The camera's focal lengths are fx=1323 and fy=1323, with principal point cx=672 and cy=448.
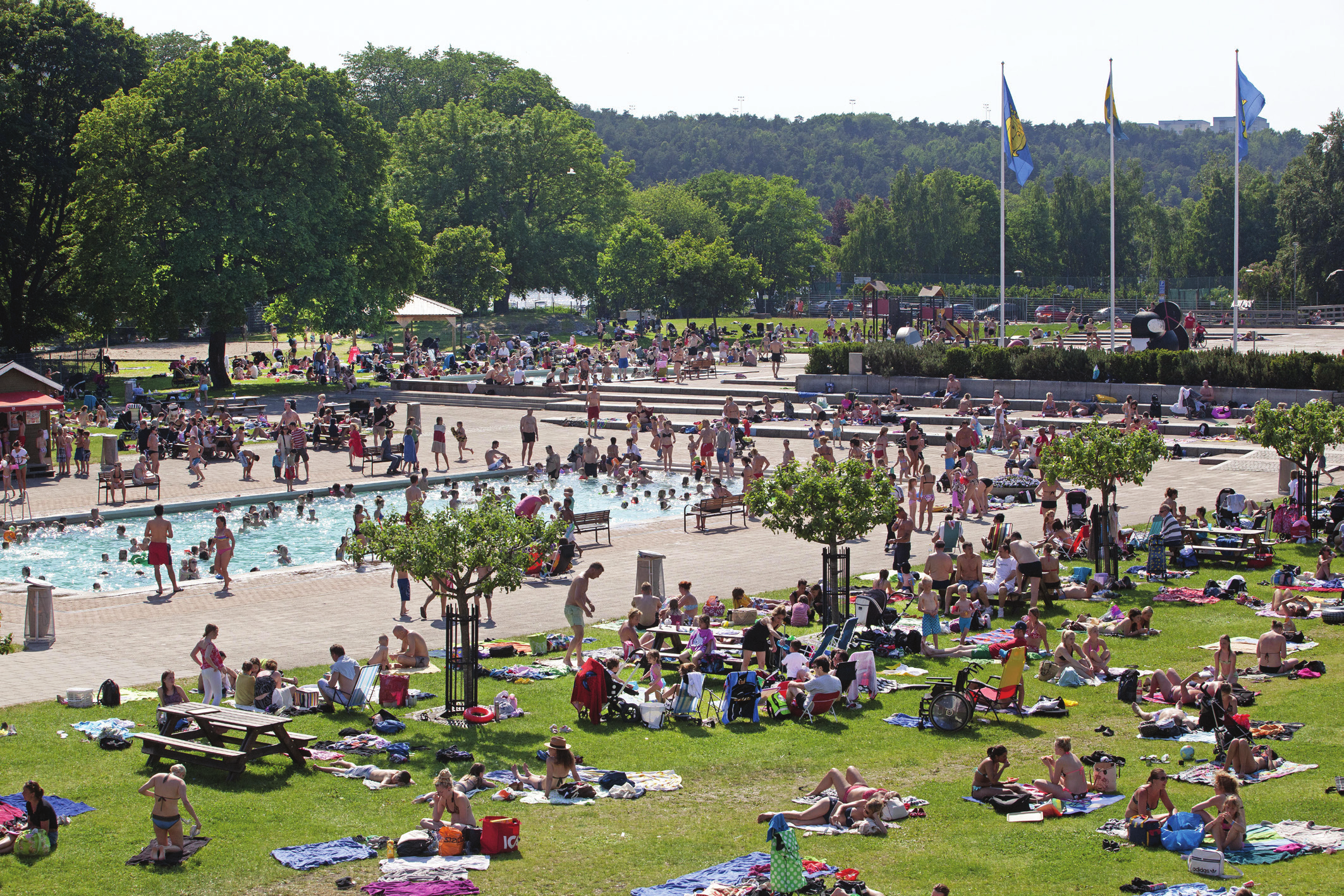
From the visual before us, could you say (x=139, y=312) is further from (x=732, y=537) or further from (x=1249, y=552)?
(x=1249, y=552)

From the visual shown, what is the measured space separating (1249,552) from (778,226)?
71227 mm

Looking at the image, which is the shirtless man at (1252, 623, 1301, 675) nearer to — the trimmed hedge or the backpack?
the backpack

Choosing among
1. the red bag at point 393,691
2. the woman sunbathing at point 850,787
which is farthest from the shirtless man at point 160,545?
the woman sunbathing at point 850,787

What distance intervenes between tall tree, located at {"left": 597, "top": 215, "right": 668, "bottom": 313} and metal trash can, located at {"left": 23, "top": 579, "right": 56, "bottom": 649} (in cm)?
5695

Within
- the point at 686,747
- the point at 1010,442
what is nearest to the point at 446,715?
the point at 686,747

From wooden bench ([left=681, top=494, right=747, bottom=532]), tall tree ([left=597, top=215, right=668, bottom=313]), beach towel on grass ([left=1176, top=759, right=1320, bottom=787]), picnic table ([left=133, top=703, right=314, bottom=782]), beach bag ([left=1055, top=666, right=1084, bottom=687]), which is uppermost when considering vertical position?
tall tree ([left=597, top=215, right=668, bottom=313])

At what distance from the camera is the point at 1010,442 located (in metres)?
32.9

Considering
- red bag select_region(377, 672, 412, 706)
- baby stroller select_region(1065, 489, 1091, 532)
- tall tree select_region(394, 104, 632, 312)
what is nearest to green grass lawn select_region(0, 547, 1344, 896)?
red bag select_region(377, 672, 412, 706)

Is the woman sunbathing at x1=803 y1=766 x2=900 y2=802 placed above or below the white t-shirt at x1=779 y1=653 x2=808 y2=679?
below

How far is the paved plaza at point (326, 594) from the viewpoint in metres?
16.2

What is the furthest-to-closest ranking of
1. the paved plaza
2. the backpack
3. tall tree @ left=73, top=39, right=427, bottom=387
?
tall tree @ left=73, top=39, right=427, bottom=387
the paved plaza
the backpack

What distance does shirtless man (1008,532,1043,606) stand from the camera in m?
18.8

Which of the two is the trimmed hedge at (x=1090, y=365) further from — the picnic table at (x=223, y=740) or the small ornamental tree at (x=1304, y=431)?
the picnic table at (x=223, y=740)

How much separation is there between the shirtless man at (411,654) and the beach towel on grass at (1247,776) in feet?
28.1
